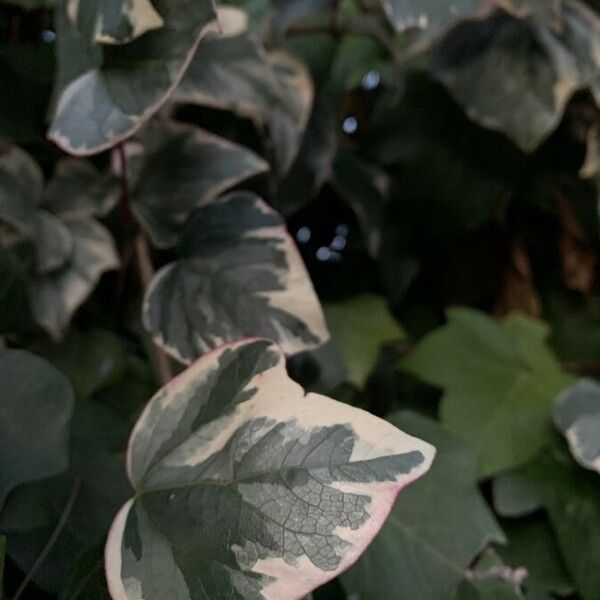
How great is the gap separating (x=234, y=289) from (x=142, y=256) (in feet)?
0.43

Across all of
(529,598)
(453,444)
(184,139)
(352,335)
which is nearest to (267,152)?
(184,139)

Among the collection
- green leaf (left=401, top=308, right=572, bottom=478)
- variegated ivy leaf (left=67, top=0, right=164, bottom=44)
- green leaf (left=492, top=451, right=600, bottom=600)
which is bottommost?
green leaf (left=492, top=451, right=600, bottom=600)

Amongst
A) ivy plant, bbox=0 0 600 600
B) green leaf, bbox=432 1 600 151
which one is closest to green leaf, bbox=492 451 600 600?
ivy plant, bbox=0 0 600 600

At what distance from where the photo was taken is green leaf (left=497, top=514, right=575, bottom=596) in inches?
21.3

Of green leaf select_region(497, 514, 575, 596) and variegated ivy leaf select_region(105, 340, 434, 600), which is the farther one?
green leaf select_region(497, 514, 575, 596)

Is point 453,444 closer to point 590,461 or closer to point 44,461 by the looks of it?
point 590,461

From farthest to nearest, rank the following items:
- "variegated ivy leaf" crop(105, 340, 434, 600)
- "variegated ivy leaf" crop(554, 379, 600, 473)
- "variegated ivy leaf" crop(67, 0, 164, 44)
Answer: "variegated ivy leaf" crop(554, 379, 600, 473) < "variegated ivy leaf" crop(67, 0, 164, 44) < "variegated ivy leaf" crop(105, 340, 434, 600)

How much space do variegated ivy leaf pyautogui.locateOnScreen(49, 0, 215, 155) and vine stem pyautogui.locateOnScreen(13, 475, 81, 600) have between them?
0.64 feet

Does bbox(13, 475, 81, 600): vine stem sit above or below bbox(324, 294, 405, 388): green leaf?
above

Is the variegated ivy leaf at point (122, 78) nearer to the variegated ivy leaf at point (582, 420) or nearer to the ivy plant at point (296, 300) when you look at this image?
the ivy plant at point (296, 300)

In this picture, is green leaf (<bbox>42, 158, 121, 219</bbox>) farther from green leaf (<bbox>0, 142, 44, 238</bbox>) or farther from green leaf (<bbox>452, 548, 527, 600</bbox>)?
green leaf (<bbox>452, 548, 527, 600</bbox>)

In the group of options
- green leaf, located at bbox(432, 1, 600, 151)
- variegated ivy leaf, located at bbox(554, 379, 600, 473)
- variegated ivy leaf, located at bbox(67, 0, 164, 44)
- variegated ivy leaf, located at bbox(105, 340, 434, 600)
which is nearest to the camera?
variegated ivy leaf, located at bbox(105, 340, 434, 600)

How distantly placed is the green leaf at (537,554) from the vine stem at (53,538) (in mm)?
350

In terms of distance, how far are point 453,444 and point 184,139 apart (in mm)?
331
